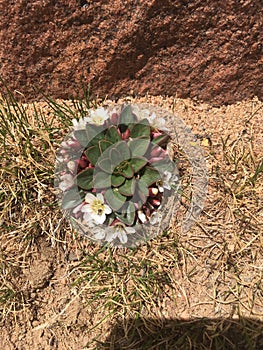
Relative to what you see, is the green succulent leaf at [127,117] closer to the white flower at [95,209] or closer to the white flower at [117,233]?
the white flower at [95,209]

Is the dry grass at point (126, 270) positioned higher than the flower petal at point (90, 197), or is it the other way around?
the flower petal at point (90, 197)

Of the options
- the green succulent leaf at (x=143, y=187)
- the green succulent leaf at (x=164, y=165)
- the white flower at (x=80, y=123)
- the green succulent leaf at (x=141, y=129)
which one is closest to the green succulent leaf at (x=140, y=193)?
the green succulent leaf at (x=143, y=187)

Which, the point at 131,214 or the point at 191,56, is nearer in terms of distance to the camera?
the point at 131,214

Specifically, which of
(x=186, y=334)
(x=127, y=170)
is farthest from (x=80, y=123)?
(x=186, y=334)

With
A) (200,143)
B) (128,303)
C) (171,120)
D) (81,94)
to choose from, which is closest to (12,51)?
(81,94)

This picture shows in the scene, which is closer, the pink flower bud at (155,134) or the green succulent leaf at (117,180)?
the green succulent leaf at (117,180)

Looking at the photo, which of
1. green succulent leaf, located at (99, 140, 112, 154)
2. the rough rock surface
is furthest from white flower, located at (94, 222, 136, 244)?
the rough rock surface

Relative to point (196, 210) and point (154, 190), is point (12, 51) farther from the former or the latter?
point (196, 210)

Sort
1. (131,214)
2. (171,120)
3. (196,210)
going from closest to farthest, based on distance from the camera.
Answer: (131,214) → (196,210) → (171,120)
